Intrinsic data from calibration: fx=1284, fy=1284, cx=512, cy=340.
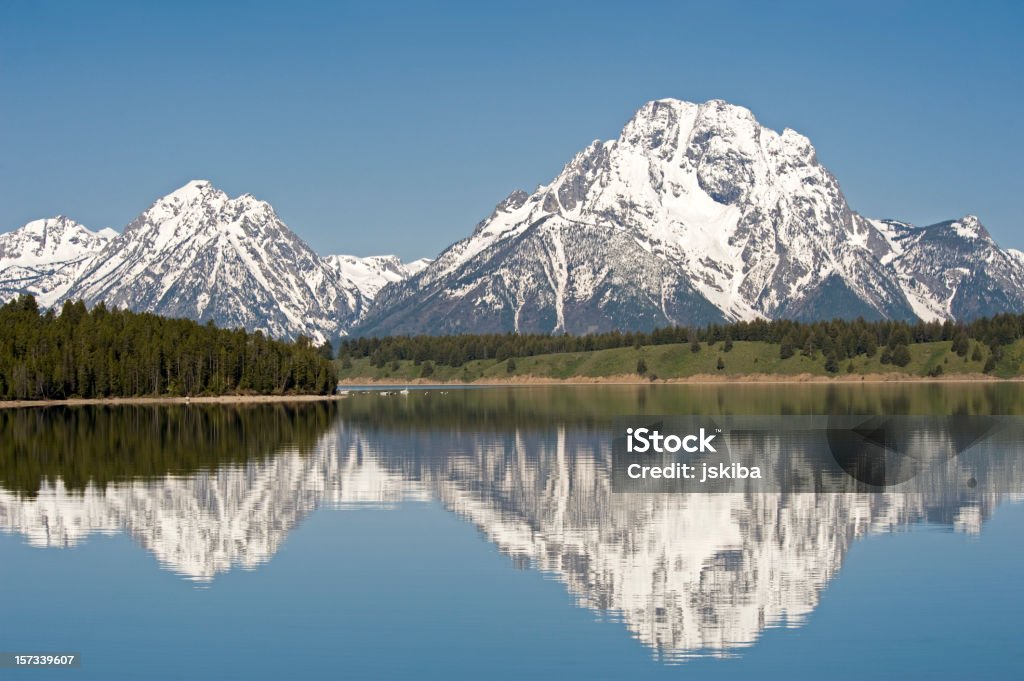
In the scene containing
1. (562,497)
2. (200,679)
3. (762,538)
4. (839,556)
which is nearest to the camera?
(200,679)

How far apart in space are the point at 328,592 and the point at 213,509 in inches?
916

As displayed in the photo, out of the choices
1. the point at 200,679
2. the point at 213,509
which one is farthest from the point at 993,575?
the point at 213,509

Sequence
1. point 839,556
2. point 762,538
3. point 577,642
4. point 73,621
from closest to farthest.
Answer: point 577,642 → point 73,621 → point 839,556 → point 762,538

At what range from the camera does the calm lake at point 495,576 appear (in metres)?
40.5

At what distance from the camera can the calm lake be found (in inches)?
1596

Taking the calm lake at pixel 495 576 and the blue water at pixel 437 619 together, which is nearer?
the blue water at pixel 437 619

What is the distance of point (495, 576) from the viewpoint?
2077 inches

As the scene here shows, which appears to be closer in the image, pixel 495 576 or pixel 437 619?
pixel 437 619

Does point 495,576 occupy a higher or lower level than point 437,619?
higher

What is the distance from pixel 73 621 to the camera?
4572cm

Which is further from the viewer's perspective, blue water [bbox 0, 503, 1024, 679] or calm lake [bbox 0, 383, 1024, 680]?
calm lake [bbox 0, 383, 1024, 680]

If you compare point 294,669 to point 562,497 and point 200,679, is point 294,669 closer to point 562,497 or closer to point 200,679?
point 200,679

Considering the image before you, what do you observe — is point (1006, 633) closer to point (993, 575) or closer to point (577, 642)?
point (993, 575)

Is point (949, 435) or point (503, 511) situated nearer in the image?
point (503, 511)
